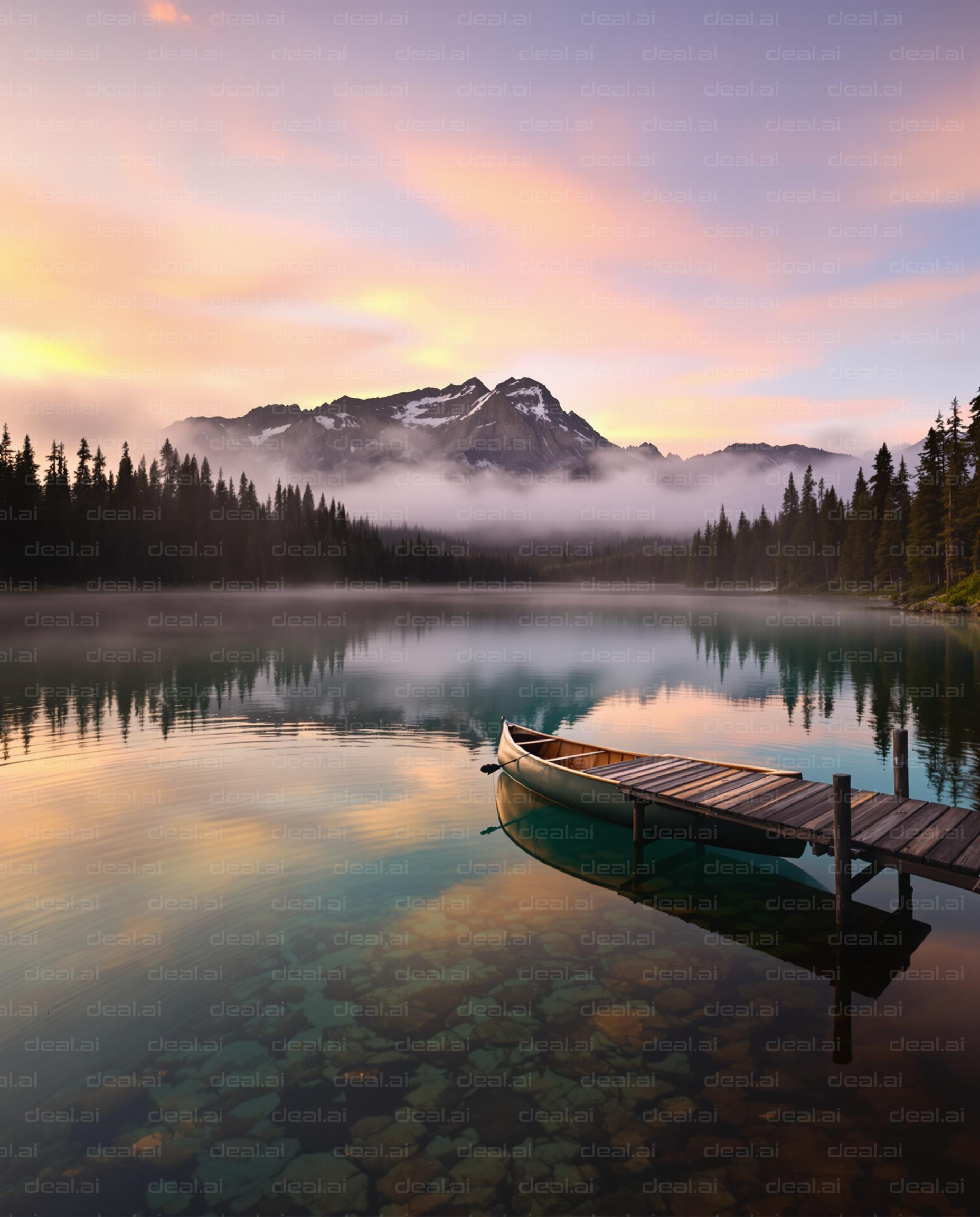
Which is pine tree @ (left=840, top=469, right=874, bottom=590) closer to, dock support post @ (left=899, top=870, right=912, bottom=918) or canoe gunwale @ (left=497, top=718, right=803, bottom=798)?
canoe gunwale @ (left=497, top=718, right=803, bottom=798)

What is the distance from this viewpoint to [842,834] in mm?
11273

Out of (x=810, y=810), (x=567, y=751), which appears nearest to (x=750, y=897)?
(x=810, y=810)

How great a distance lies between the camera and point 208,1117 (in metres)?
7.52

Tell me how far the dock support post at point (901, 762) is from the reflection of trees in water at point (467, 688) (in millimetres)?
4972

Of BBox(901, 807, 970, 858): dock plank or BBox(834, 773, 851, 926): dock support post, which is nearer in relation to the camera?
BBox(901, 807, 970, 858): dock plank

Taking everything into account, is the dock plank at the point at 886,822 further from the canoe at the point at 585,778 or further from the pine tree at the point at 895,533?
the pine tree at the point at 895,533

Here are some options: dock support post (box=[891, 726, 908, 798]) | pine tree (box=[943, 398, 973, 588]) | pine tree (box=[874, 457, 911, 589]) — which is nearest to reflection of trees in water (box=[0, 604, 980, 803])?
dock support post (box=[891, 726, 908, 798])

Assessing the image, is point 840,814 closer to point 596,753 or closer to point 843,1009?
point 843,1009

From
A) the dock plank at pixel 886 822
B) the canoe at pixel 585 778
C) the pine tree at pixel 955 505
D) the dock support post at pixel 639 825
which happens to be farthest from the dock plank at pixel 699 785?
the pine tree at pixel 955 505

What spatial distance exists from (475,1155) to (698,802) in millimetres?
8140

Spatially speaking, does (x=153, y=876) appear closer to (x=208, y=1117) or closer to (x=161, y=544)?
(x=208, y=1117)

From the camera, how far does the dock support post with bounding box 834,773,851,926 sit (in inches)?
443

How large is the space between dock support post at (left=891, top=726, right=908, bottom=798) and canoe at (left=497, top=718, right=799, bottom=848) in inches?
83.9

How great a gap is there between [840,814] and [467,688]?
102ft
